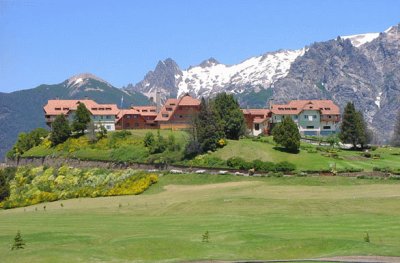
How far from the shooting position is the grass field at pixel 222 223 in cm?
3666

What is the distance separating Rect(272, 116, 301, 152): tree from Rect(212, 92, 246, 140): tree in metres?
11.4

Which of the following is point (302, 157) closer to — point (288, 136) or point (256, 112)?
point (288, 136)

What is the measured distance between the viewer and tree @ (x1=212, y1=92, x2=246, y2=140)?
395 feet

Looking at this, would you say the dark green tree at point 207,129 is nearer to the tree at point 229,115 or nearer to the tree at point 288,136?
the tree at point 229,115

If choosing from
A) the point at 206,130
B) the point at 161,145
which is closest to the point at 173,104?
→ the point at 161,145

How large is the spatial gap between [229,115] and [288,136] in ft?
51.1

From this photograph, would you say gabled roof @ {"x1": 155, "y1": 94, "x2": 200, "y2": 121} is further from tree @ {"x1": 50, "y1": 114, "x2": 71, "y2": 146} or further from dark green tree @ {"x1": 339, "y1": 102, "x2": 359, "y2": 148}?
dark green tree @ {"x1": 339, "y1": 102, "x2": 359, "y2": 148}

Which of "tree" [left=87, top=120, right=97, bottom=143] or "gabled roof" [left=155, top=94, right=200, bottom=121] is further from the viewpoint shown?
"gabled roof" [left=155, top=94, right=200, bottom=121]

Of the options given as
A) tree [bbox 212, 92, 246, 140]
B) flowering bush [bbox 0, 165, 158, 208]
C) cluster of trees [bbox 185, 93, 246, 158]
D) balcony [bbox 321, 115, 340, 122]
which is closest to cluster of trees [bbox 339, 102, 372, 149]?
tree [bbox 212, 92, 246, 140]

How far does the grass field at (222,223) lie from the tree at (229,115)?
30.2 m

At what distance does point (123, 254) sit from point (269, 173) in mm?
58415

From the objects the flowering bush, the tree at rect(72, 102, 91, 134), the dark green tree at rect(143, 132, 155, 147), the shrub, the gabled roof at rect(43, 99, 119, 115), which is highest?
the gabled roof at rect(43, 99, 119, 115)

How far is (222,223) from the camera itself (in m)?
51.5

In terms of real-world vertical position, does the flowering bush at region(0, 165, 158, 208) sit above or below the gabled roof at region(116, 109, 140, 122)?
below
